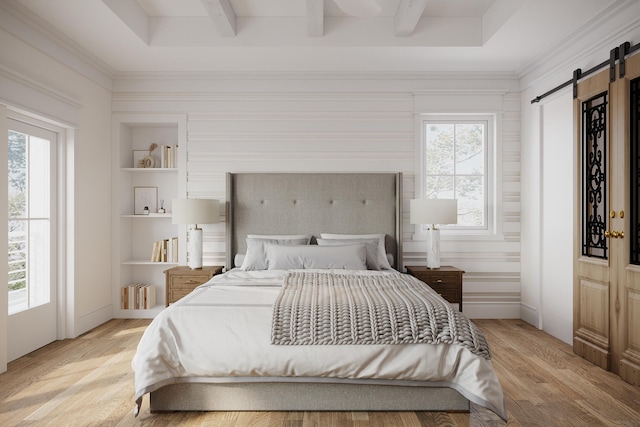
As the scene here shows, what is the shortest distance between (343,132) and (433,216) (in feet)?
4.27

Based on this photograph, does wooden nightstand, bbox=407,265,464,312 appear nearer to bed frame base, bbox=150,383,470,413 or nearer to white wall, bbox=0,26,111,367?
bed frame base, bbox=150,383,470,413

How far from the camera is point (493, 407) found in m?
2.25

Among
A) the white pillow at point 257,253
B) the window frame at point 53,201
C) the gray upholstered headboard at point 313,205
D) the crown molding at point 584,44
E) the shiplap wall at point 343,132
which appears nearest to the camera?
the crown molding at point 584,44

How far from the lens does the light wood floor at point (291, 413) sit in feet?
7.82

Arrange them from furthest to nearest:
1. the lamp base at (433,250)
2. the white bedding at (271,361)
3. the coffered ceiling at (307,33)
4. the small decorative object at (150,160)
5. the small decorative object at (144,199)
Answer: the small decorative object at (144,199)
the small decorative object at (150,160)
the lamp base at (433,250)
the coffered ceiling at (307,33)
the white bedding at (271,361)

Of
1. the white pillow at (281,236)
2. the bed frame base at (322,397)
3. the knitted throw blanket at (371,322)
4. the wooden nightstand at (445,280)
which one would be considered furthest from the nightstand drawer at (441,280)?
the bed frame base at (322,397)

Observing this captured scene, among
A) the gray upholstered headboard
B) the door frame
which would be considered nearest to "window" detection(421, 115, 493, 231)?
the gray upholstered headboard

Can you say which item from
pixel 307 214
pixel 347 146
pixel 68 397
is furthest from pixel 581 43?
pixel 68 397

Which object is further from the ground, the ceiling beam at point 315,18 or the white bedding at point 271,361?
the ceiling beam at point 315,18

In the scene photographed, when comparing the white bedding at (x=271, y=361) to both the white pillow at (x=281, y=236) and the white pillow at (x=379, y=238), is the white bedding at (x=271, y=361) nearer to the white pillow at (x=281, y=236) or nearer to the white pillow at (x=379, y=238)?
the white pillow at (x=379, y=238)

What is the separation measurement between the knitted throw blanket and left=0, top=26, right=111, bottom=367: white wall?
84.8 inches

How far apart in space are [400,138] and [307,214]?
1272 mm

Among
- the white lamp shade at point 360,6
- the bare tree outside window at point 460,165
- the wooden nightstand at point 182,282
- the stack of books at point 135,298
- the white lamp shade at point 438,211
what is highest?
the white lamp shade at point 360,6

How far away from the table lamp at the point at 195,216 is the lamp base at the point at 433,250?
Answer: 212cm
